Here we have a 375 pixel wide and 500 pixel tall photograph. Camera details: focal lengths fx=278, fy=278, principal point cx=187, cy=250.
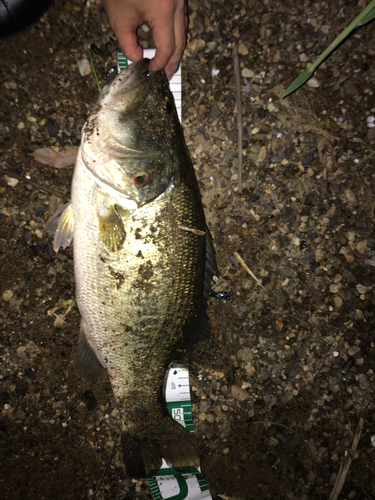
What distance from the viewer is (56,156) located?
2.22 metres

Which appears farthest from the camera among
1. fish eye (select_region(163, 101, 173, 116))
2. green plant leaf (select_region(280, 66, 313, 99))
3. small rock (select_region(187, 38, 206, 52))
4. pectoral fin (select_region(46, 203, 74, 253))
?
small rock (select_region(187, 38, 206, 52))

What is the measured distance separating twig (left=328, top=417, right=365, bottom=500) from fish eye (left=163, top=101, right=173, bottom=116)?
2.88 m

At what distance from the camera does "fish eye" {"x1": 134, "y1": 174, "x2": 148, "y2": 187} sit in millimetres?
1712

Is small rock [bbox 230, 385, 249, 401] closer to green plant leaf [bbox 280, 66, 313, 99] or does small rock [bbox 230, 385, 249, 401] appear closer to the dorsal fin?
the dorsal fin

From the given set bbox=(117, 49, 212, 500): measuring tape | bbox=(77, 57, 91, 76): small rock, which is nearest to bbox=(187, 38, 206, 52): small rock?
bbox=(117, 49, 212, 500): measuring tape

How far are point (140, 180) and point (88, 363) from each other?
4.46 feet

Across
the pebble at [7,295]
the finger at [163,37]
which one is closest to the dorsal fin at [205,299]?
the finger at [163,37]

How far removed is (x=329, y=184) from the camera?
7.82 ft

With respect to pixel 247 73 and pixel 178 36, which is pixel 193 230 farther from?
pixel 247 73

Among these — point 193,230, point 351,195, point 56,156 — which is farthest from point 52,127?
point 351,195

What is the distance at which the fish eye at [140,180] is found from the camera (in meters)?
1.71

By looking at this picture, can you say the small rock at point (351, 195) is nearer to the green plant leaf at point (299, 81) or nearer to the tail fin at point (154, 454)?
the green plant leaf at point (299, 81)

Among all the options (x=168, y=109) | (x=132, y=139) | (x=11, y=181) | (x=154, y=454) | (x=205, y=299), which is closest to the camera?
(x=132, y=139)

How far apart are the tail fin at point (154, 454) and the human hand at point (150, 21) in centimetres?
261
